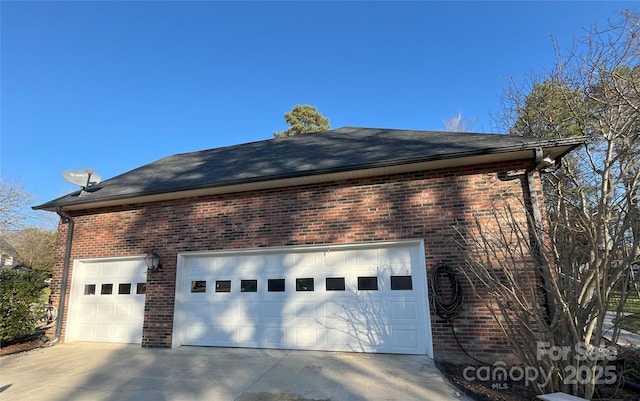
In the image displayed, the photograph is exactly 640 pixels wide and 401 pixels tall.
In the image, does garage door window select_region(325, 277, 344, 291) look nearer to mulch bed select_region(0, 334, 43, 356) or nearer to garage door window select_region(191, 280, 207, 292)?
garage door window select_region(191, 280, 207, 292)

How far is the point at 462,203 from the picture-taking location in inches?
240

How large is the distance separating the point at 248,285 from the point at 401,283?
129 inches

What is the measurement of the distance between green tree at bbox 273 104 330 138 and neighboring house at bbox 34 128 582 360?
15982 millimetres

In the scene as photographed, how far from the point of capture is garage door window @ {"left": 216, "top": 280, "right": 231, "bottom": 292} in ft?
24.0

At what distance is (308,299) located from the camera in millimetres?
6684

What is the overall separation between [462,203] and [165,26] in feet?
32.2

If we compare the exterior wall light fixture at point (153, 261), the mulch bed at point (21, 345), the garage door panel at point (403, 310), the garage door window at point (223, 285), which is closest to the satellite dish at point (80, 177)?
the exterior wall light fixture at point (153, 261)

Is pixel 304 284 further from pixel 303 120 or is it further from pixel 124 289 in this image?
pixel 303 120

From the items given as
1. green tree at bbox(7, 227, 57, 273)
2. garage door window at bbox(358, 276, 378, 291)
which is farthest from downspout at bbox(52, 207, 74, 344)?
green tree at bbox(7, 227, 57, 273)

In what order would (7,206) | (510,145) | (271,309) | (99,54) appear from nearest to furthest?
(510,145), (271,309), (99,54), (7,206)

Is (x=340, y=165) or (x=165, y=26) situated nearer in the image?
(x=340, y=165)

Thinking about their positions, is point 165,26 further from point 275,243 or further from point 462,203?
point 462,203

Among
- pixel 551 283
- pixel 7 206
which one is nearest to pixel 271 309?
pixel 551 283

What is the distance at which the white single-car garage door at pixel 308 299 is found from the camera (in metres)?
6.17
